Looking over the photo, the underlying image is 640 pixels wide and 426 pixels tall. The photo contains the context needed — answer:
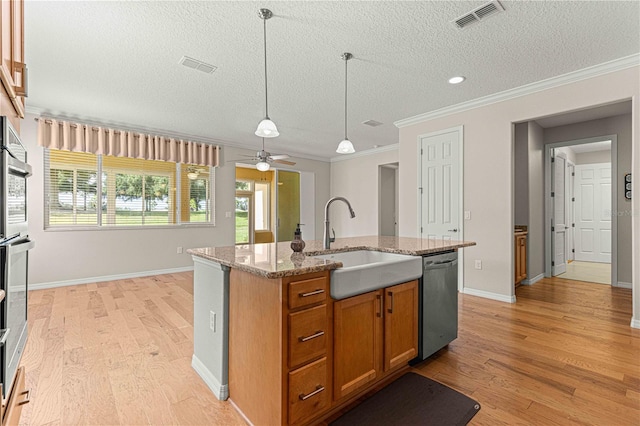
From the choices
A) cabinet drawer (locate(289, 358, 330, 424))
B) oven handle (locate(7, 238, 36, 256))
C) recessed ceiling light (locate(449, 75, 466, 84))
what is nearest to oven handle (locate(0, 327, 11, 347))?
oven handle (locate(7, 238, 36, 256))

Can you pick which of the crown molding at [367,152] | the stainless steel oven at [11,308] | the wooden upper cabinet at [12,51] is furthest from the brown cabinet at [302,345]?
the crown molding at [367,152]

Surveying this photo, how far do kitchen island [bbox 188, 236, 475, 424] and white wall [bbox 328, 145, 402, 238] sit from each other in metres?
5.21

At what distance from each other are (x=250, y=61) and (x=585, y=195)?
311 inches

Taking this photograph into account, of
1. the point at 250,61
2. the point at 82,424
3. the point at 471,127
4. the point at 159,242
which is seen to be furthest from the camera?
the point at 159,242

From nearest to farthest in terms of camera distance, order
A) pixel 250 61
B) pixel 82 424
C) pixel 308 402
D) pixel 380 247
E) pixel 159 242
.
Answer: pixel 308 402 < pixel 82 424 < pixel 380 247 < pixel 250 61 < pixel 159 242

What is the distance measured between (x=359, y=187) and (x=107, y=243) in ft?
18.0

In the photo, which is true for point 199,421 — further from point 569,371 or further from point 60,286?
point 60,286

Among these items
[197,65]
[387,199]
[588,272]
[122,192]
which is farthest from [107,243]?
[588,272]

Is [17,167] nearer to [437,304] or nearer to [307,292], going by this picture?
[307,292]

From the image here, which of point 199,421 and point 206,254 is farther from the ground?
point 206,254

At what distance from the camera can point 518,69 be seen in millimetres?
3184

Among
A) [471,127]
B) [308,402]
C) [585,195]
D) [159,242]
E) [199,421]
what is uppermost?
[471,127]

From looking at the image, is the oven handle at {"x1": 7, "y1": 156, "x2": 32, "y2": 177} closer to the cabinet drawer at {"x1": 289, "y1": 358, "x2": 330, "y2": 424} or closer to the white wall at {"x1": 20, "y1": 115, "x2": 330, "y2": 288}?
the cabinet drawer at {"x1": 289, "y1": 358, "x2": 330, "y2": 424}

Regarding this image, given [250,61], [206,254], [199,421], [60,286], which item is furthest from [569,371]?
[60,286]
